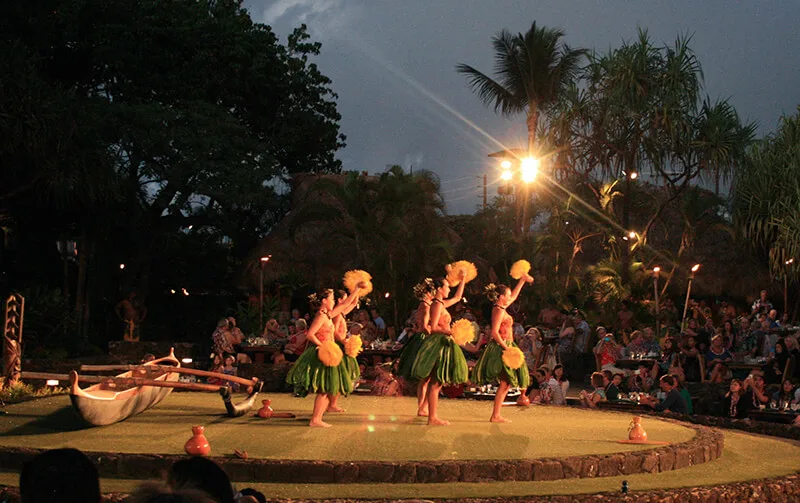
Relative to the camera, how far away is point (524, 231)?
25875 mm

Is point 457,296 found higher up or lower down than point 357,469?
higher up

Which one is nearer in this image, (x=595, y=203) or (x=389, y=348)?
(x=389, y=348)

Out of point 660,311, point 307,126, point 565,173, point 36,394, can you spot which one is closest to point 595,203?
point 565,173

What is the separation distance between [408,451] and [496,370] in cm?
238

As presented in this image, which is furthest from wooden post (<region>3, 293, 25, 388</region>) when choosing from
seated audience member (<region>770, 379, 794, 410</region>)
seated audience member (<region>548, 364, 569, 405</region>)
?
seated audience member (<region>770, 379, 794, 410</region>)

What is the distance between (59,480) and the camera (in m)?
2.92

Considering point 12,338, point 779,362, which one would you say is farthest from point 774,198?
point 12,338

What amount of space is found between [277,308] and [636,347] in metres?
10.9

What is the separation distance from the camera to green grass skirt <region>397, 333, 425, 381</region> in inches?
410

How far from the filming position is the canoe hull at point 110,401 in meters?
9.05

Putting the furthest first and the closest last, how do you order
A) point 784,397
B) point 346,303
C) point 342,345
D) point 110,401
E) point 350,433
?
point 784,397, point 342,345, point 346,303, point 350,433, point 110,401

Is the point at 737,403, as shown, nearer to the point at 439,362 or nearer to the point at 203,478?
the point at 439,362

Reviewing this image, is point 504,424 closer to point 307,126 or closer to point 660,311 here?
point 660,311

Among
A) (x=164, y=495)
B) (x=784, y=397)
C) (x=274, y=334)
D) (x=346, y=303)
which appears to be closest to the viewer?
(x=164, y=495)
